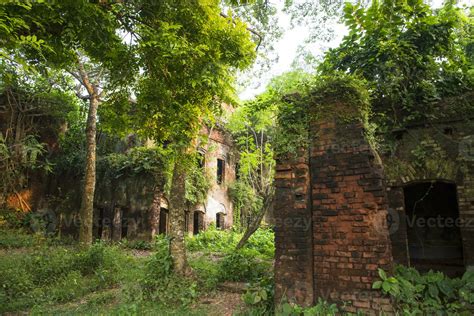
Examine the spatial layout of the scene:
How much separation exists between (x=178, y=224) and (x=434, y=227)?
657 centimetres

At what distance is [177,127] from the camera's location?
6691 millimetres

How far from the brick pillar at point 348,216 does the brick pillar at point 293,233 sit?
113 mm

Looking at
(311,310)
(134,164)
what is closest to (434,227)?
(311,310)

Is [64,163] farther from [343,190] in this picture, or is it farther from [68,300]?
[343,190]

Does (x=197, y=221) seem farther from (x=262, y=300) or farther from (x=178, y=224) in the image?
(x=262, y=300)

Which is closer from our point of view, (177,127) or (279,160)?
(279,160)

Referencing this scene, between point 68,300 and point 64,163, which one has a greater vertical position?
Result: point 64,163

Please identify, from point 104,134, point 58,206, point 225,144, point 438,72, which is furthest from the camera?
point 225,144

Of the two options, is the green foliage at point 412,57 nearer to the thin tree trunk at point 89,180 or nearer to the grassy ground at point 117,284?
the grassy ground at point 117,284

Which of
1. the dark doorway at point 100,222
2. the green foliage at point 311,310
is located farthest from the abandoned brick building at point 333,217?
the dark doorway at point 100,222

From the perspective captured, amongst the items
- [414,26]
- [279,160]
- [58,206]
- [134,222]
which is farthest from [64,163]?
[414,26]

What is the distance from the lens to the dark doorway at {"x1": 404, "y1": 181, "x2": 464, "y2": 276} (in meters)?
8.04

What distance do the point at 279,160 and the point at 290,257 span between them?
145 cm

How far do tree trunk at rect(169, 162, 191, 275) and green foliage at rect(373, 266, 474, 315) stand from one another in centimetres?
453
